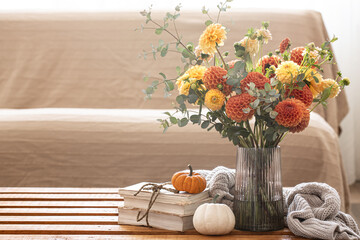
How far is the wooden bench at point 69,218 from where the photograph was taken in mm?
945

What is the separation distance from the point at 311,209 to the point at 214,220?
203mm

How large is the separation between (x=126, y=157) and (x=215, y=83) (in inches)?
40.9

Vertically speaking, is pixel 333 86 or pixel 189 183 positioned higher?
pixel 333 86

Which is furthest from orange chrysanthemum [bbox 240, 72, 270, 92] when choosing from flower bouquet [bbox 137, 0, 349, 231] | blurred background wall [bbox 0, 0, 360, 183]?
blurred background wall [bbox 0, 0, 360, 183]

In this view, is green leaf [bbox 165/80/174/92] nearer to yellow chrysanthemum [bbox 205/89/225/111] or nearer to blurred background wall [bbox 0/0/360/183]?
yellow chrysanthemum [bbox 205/89/225/111]

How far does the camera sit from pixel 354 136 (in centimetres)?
306

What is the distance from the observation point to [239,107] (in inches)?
34.4

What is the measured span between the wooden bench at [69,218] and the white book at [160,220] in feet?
0.04

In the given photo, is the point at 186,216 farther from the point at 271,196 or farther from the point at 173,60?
the point at 173,60

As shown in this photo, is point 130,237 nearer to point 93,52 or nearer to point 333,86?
point 333,86

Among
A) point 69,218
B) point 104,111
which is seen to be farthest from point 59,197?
point 104,111

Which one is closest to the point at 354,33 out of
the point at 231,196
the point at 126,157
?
the point at 126,157

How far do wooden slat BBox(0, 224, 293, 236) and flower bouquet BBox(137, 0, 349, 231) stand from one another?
7cm

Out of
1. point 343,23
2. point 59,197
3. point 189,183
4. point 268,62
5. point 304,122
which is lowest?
point 59,197
